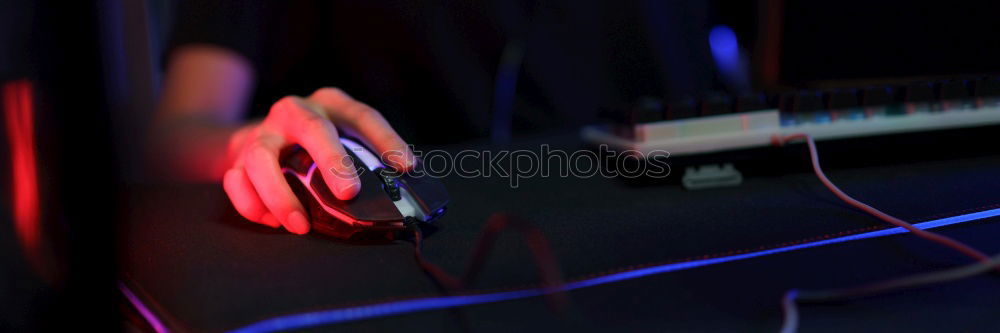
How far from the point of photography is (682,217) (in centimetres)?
43

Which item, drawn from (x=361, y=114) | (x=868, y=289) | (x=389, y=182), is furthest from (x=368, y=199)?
(x=868, y=289)

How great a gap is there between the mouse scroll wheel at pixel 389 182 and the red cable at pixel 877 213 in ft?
1.08

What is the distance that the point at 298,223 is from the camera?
0.41m

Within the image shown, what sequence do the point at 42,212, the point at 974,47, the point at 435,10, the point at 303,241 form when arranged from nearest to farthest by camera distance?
the point at 42,212 → the point at 303,241 → the point at 974,47 → the point at 435,10

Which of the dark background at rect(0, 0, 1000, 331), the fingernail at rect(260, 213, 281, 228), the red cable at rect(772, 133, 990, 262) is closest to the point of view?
Answer: the dark background at rect(0, 0, 1000, 331)

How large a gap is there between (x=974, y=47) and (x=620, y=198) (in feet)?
1.32

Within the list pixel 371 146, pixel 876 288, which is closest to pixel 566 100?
pixel 371 146

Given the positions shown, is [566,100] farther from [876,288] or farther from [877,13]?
[876,288]

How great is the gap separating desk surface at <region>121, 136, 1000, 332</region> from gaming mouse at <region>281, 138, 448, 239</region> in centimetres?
2

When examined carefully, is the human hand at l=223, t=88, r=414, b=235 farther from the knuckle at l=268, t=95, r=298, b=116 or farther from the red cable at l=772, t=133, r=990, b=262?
the red cable at l=772, t=133, r=990, b=262

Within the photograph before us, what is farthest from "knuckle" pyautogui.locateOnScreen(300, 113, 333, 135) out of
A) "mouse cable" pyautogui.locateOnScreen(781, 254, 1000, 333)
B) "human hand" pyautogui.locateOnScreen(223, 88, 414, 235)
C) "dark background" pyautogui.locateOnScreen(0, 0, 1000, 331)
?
"mouse cable" pyautogui.locateOnScreen(781, 254, 1000, 333)

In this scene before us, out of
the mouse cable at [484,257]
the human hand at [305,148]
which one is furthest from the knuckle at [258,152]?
the mouse cable at [484,257]

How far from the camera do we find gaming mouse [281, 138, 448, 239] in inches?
15.4

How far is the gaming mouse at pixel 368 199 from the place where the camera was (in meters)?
0.39
